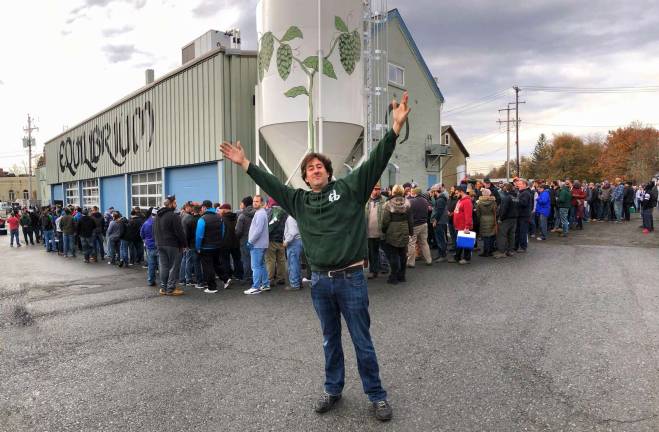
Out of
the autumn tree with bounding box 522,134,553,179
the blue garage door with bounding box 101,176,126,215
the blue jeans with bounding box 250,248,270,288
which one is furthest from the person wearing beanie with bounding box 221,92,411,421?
the autumn tree with bounding box 522,134,553,179

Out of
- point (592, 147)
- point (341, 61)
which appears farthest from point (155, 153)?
point (592, 147)

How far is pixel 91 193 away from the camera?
25047 mm

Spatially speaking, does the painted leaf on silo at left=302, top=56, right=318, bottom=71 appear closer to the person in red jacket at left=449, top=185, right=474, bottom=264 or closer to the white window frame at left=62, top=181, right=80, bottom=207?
the person in red jacket at left=449, top=185, right=474, bottom=264

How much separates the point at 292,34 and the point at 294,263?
587cm

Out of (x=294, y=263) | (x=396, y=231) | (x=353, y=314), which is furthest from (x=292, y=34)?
(x=353, y=314)

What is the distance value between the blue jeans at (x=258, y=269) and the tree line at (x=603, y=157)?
43.6 metres

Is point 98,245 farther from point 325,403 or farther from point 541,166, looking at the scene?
point 541,166

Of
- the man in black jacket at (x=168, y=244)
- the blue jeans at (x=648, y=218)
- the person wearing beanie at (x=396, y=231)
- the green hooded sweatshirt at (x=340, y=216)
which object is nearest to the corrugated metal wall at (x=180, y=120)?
the man in black jacket at (x=168, y=244)

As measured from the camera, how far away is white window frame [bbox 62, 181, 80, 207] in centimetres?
2740

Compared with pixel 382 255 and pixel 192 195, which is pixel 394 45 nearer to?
pixel 192 195

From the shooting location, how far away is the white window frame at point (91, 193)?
24031mm

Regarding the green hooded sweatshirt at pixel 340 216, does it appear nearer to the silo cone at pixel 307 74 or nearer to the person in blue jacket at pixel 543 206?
the silo cone at pixel 307 74

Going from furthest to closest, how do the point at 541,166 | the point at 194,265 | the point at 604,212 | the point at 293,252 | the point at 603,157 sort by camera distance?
the point at 541,166 < the point at 603,157 < the point at 604,212 < the point at 194,265 < the point at 293,252

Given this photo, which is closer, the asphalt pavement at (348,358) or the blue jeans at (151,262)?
the asphalt pavement at (348,358)
